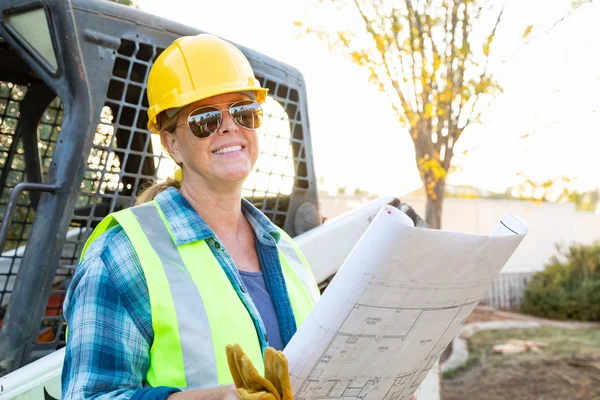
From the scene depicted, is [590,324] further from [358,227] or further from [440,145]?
[358,227]

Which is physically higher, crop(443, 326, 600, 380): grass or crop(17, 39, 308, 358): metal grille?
crop(17, 39, 308, 358): metal grille

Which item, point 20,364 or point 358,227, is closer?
point 20,364

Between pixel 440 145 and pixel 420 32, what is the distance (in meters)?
1.12

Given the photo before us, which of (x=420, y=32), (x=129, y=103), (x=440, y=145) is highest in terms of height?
(x=420, y=32)

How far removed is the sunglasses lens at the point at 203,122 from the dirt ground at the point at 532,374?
5.55 meters

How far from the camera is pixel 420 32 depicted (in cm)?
623

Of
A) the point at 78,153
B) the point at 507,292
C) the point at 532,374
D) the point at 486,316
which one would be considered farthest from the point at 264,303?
the point at 507,292

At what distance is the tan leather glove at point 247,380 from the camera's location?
45.5 inches

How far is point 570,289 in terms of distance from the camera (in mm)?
12492

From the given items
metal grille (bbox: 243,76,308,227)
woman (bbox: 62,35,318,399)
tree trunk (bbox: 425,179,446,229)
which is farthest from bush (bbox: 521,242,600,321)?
woman (bbox: 62,35,318,399)

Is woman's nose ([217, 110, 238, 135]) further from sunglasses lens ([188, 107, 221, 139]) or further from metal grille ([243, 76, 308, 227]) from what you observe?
metal grille ([243, 76, 308, 227])

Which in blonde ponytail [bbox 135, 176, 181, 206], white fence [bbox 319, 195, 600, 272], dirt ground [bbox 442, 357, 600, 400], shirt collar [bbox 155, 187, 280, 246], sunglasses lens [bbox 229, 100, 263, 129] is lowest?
dirt ground [bbox 442, 357, 600, 400]

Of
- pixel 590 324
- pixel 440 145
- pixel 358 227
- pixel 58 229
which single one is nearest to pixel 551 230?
pixel 590 324

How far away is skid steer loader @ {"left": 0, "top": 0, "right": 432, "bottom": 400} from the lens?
229 cm
